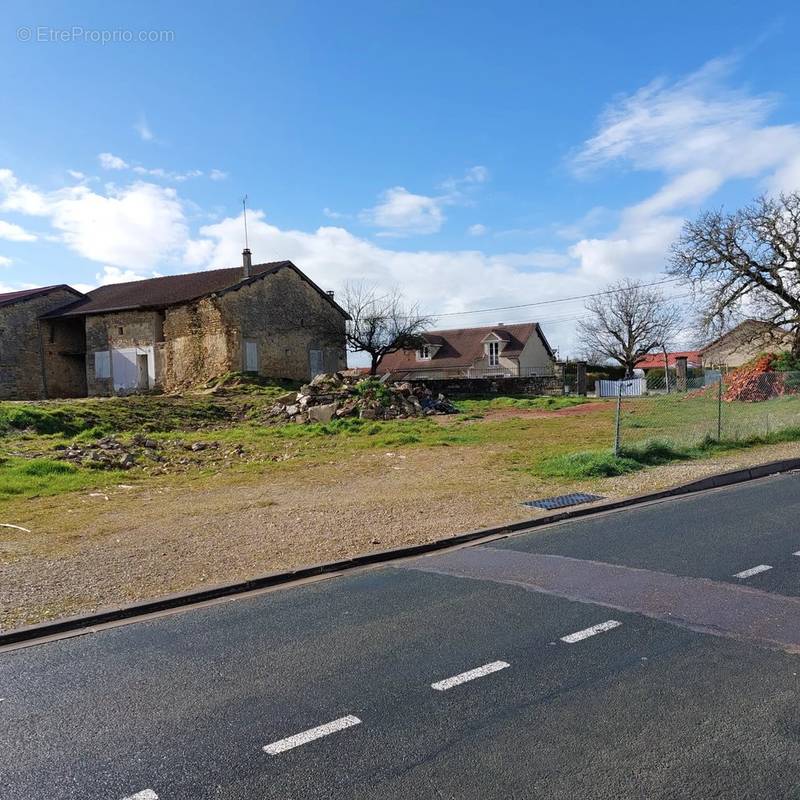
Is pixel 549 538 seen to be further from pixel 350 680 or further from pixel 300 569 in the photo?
pixel 350 680

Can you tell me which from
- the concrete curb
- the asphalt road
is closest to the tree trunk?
the concrete curb

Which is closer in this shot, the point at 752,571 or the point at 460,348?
the point at 752,571

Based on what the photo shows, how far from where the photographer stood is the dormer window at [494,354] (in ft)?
194

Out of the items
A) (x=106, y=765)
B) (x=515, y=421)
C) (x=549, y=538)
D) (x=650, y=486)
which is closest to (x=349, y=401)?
(x=515, y=421)

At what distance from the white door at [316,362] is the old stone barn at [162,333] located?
10 cm

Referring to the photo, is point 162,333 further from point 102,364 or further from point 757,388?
point 757,388

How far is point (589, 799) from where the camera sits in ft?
10.5

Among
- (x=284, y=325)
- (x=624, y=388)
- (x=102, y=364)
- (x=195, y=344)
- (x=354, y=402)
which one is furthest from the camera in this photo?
(x=624, y=388)

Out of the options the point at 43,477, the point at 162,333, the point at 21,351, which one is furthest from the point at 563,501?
the point at 21,351

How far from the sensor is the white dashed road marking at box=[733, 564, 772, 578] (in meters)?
6.49

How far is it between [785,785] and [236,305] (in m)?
35.6

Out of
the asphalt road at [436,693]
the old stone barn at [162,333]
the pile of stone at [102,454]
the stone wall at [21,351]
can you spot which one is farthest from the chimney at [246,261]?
the asphalt road at [436,693]

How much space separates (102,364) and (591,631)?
37301mm

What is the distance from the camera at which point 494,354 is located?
5941 centimetres
